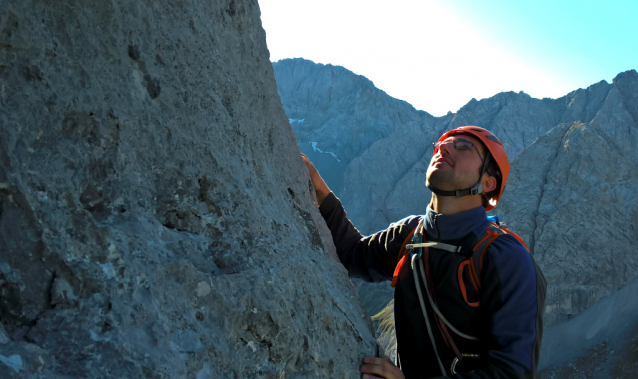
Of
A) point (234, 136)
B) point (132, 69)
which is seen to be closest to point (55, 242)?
point (132, 69)

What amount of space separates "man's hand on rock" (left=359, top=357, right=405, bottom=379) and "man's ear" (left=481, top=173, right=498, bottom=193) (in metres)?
1.67

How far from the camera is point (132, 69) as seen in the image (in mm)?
2369

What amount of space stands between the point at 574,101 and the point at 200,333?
3228 inches

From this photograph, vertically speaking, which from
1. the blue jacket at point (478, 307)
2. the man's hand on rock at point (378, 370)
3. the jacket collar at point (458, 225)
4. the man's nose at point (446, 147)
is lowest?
the man's hand on rock at point (378, 370)

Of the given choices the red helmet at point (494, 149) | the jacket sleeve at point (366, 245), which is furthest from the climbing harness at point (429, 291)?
the red helmet at point (494, 149)

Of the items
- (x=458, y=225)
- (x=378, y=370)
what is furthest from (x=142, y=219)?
(x=458, y=225)

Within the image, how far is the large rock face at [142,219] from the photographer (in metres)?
1.75

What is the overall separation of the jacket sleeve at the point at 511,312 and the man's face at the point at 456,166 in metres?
0.70

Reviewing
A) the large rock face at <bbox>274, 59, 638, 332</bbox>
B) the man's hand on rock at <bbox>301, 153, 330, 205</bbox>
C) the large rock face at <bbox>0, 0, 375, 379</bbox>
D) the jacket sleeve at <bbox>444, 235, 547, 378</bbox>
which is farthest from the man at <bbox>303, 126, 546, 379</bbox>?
the large rock face at <bbox>274, 59, 638, 332</bbox>

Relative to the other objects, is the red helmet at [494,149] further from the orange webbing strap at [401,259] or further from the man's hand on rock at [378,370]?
the man's hand on rock at [378,370]

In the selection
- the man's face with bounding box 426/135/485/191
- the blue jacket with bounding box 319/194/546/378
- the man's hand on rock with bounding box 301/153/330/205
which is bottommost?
the blue jacket with bounding box 319/194/546/378

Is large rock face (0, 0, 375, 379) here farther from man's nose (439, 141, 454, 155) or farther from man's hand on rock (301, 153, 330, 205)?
man's nose (439, 141, 454, 155)

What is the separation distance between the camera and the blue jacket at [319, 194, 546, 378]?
8.73 feet

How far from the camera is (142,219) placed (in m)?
2.15
